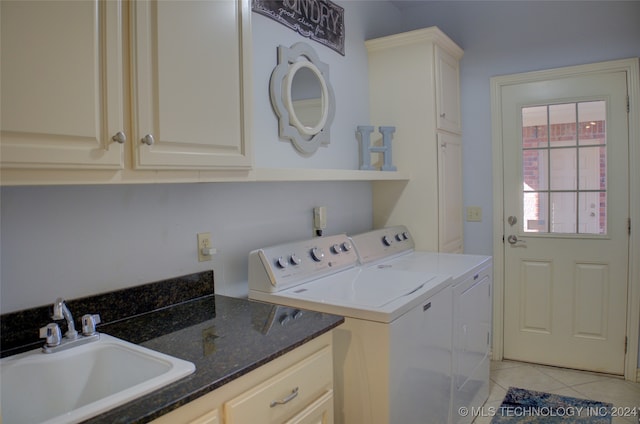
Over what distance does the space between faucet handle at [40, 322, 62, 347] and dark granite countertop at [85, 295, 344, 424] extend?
169mm

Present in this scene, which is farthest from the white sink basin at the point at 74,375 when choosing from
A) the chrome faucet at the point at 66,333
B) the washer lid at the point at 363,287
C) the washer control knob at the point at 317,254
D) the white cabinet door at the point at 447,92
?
the white cabinet door at the point at 447,92

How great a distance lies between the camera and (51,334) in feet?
4.11

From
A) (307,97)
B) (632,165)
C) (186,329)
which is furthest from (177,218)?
(632,165)

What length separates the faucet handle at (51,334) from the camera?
48.9 inches

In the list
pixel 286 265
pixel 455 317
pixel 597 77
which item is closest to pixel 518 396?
pixel 455 317

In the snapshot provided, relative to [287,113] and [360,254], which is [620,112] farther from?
[287,113]

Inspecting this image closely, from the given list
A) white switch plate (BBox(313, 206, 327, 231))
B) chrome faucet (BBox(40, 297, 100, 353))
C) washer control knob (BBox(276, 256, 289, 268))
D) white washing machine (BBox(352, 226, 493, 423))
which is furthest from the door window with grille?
chrome faucet (BBox(40, 297, 100, 353))

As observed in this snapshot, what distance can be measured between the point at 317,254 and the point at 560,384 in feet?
6.49

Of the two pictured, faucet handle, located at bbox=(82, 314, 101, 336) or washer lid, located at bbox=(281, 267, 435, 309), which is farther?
washer lid, located at bbox=(281, 267, 435, 309)

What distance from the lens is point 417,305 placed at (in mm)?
1807

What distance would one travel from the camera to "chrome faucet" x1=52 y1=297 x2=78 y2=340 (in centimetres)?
125

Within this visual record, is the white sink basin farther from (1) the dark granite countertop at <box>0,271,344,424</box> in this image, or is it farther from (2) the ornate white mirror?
(2) the ornate white mirror

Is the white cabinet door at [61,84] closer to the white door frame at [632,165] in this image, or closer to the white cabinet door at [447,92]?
the white cabinet door at [447,92]

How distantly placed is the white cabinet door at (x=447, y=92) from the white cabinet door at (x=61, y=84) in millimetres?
2234
